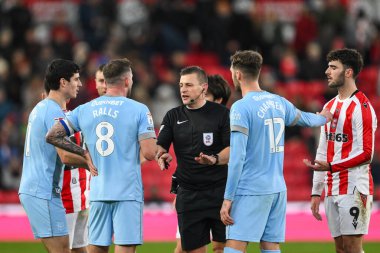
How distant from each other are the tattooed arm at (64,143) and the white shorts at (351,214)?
8.10 feet

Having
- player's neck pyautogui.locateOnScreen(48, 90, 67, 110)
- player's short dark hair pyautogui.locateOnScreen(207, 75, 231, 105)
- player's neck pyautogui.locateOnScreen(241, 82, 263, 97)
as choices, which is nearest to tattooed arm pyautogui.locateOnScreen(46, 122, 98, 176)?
player's neck pyautogui.locateOnScreen(48, 90, 67, 110)

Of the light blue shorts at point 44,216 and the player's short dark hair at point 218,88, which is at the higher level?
the player's short dark hair at point 218,88

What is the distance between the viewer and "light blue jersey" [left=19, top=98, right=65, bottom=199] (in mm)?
8444

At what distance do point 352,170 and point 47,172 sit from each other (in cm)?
302

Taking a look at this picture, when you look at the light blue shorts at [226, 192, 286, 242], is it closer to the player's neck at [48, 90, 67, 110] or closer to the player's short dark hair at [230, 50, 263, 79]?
the player's short dark hair at [230, 50, 263, 79]

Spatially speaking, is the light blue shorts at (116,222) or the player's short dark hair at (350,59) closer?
the light blue shorts at (116,222)

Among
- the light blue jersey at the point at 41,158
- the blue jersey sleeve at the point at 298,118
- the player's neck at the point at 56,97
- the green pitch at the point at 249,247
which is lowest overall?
the green pitch at the point at 249,247

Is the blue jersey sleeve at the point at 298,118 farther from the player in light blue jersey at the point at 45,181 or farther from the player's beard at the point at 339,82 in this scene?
the player in light blue jersey at the point at 45,181

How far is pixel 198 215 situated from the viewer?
862cm

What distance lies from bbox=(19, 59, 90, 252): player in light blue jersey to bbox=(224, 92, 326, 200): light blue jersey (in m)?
1.48

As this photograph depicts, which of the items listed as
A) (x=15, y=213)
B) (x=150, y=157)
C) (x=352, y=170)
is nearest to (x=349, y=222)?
(x=352, y=170)

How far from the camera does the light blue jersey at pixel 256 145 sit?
7918 mm

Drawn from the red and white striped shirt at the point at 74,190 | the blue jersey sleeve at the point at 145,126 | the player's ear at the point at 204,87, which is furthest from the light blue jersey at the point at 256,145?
the red and white striped shirt at the point at 74,190

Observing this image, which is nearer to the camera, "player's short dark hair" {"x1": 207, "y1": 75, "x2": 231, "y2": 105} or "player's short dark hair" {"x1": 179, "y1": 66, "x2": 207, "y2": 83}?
"player's short dark hair" {"x1": 179, "y1": 66, "x2": 207, "y2": 83}
